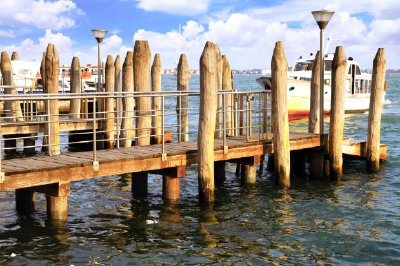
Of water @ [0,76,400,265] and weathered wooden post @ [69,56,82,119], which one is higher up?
weathered wooden post @ [69,56,82,119]

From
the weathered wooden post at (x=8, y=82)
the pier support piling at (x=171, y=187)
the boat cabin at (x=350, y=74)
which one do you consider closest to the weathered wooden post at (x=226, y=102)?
the pier support piling at (x=171, y=187)

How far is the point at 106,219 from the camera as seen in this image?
1166cm

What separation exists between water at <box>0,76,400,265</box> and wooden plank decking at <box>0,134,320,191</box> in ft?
3.38

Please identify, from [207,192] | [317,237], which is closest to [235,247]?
[317,237]

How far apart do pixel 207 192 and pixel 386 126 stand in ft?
74.7

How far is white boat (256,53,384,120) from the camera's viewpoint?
3338cm

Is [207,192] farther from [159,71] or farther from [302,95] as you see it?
[302,95]

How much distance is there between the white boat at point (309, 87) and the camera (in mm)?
33375

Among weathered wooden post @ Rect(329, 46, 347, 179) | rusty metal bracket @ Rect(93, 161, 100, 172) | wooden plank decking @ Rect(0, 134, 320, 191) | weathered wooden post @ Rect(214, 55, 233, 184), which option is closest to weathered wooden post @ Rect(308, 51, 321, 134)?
weathered wooden post @ Rect(329, 46, 347, 179)

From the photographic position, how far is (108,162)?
10.9 metres

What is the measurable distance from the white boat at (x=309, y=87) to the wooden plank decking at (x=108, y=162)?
19.7 m

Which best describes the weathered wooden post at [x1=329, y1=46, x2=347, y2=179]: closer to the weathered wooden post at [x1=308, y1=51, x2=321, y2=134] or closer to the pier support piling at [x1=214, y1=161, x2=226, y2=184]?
the weathered wooden post at [x1=308, y1=51, x2=321, y2=134]

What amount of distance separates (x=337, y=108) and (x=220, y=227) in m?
5.46

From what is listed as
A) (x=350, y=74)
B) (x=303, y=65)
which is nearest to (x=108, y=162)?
(x=303, y=65)
